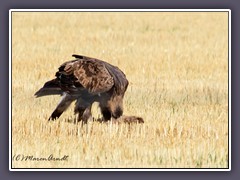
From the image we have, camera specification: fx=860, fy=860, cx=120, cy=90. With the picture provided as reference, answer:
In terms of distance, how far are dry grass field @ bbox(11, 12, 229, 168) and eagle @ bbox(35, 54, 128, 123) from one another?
22cm

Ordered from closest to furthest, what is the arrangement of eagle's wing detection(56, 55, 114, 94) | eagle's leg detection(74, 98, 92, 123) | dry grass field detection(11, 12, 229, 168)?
dry grass field detection(11, 12, 229, 168) → eagle's wing detection(56, 55, 114, 94) → eagle's leg detection(74, 98, 92, 123)

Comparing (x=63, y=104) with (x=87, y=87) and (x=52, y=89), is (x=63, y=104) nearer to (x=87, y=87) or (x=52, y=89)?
(x=52, y=89)

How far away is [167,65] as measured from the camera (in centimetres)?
1652

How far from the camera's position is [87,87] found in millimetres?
10898

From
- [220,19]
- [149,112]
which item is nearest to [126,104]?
[149,112]

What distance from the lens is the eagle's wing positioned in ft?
35.8

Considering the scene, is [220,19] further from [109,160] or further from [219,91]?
[109,160]

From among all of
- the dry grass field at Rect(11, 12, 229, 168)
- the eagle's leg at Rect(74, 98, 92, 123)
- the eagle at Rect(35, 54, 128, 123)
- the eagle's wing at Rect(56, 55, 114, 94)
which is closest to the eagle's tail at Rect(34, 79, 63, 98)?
the eagle at Rect(35, 54, 128, 123)

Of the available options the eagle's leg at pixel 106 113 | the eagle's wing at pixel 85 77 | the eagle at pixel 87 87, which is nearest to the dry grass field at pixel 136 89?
the eagle's leg at pixel 106 113

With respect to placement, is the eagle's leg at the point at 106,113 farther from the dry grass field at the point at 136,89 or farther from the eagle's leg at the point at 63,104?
the eagle's leg at the point at 63,104

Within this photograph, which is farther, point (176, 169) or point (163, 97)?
point (163, 97)

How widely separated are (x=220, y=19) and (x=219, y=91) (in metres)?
9.62

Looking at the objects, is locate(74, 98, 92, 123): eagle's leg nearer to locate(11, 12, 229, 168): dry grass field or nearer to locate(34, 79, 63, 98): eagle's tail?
locate(11, 12, 229, 168): dry grass field

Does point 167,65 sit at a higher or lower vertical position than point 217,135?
higher
